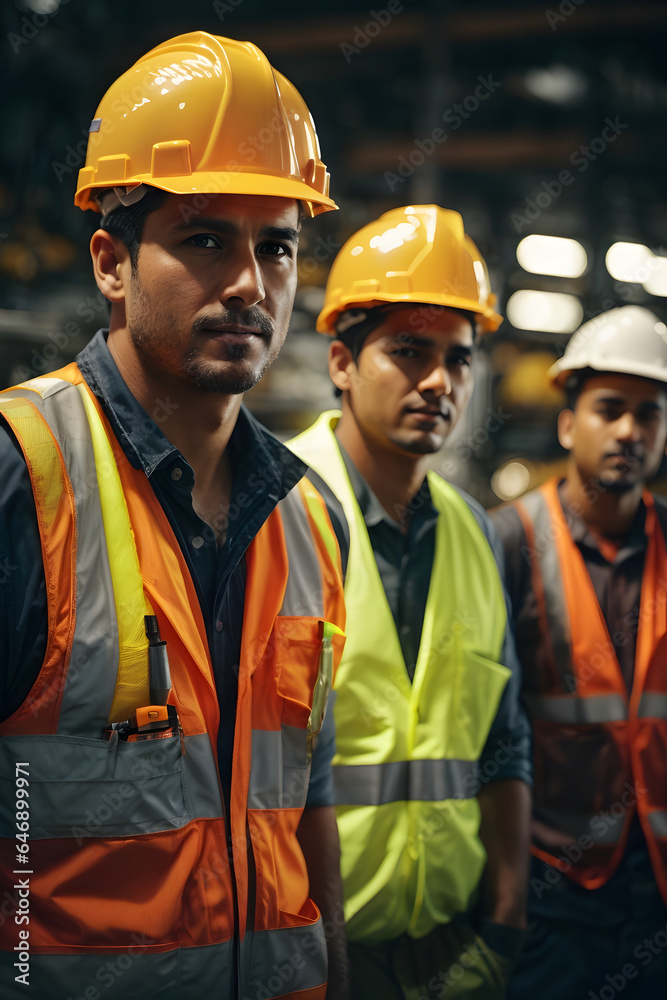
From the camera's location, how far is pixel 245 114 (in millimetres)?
1481

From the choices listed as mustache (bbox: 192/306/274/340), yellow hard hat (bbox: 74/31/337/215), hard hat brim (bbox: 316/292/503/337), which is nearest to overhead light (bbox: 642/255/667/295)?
Answer: hard hat brim (bbox: 316/292/503/337)

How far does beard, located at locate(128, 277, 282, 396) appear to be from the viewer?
1429 mm

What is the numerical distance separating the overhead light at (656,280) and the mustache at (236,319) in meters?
4.77

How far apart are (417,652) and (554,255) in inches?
161

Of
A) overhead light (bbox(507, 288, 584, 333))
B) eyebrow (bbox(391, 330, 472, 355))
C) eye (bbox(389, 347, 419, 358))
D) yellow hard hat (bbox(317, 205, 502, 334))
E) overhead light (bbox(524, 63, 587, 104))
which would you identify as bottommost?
eye (bbox(389, 347, 419, 358))

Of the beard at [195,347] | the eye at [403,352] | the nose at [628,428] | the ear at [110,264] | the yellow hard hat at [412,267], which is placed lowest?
the beard at [195,347]

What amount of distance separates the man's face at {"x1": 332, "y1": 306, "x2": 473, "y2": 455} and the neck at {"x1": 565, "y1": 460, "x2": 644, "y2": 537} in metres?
0.73

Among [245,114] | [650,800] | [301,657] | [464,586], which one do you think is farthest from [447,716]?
[245,114]

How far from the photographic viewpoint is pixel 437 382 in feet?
7.32

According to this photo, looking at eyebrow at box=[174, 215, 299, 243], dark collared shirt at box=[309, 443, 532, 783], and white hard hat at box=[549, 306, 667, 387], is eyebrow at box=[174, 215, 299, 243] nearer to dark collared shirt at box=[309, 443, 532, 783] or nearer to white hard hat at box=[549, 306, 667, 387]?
dark collared shirt at box=[309, 443, 532, 783]

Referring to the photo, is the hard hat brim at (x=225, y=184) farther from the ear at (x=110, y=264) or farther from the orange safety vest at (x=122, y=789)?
the orange safety vest at (x=122, y=789)

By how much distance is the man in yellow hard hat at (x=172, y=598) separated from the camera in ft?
4.12

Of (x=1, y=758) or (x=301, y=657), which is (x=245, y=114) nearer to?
(x=301, y=657)

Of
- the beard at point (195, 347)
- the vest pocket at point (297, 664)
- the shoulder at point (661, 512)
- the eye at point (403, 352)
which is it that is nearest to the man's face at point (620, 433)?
the shoulder at point (661, 512)
